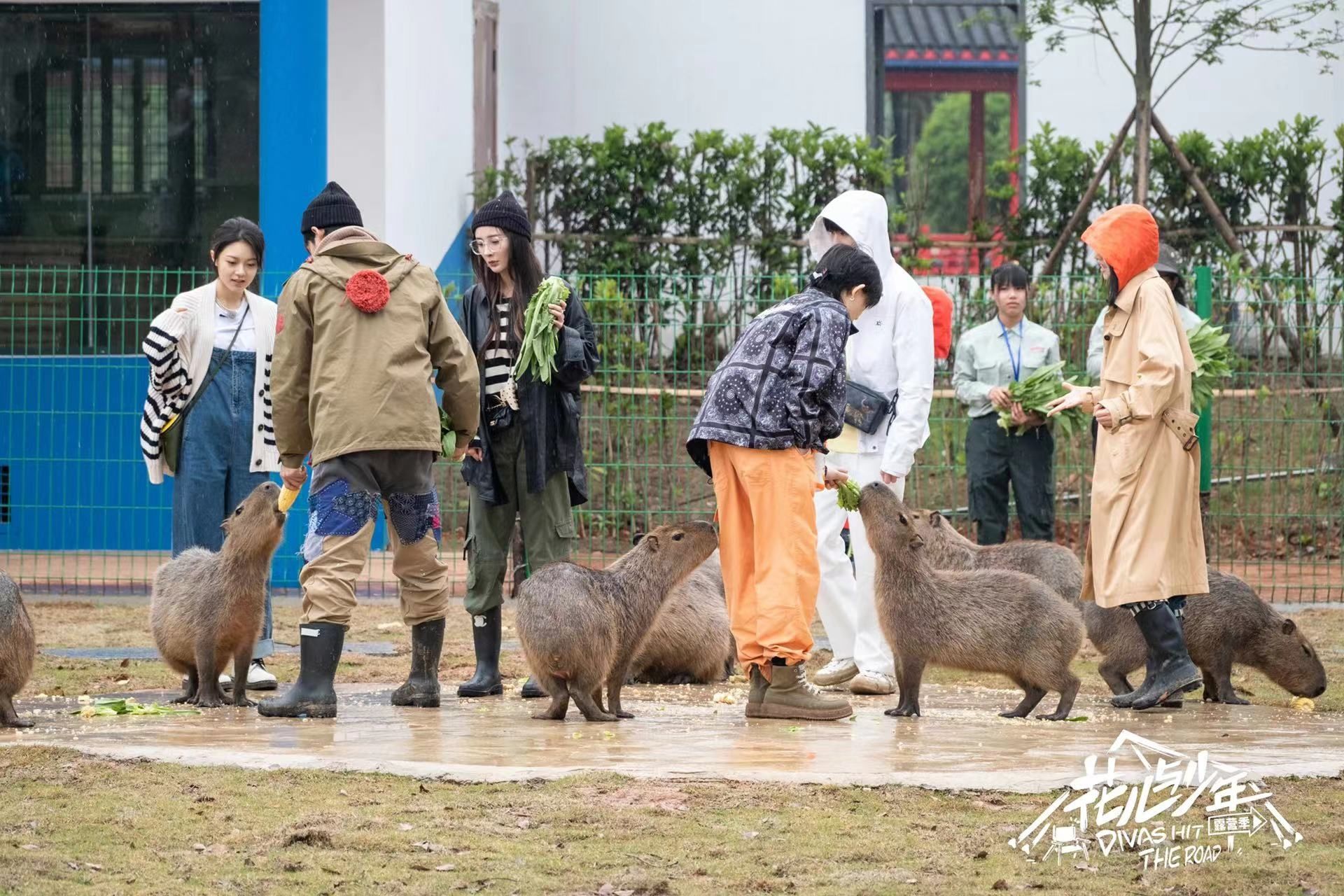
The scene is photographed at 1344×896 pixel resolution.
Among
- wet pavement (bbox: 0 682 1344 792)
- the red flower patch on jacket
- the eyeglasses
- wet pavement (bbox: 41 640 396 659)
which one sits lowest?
wet pavement (bbox: 41 640 396 659)

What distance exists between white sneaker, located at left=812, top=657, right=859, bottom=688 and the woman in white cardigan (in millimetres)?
2387

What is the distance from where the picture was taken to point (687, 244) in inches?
592

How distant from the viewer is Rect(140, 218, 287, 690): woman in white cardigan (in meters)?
7.79

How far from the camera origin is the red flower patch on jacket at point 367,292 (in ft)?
21.6

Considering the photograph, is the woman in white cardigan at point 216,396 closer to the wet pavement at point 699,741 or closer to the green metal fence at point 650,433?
the wet pavement at point 699,741

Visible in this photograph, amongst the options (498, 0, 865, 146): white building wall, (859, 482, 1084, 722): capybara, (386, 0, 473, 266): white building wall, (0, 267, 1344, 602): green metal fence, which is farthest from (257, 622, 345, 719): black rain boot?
(498, 0, 865, 146): white building wall

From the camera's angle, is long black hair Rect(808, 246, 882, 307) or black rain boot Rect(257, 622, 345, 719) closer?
black rain boot Rect(257, 622, 345, 719)

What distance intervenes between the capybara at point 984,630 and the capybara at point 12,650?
3218mm

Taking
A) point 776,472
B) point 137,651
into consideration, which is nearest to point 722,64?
point 137,651

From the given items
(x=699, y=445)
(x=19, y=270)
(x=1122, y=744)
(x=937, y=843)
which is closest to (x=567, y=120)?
(x=19, y=270)

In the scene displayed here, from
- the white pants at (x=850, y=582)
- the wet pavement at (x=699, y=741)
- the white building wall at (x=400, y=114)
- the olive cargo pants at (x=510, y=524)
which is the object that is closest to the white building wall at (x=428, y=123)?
the white building wall at (x=400, y=114)

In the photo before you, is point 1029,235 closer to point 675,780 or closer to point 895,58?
point 895,58

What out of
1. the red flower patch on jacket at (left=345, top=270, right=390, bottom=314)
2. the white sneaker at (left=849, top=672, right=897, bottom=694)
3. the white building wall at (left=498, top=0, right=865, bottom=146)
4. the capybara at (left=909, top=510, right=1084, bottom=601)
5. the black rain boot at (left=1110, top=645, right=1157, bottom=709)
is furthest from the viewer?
the white building wall at (left=498, top=0, right=865, bottom=146)

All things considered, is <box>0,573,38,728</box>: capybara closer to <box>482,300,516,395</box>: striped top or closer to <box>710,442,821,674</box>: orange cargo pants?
<box>482,300,516,395</box>: striped top
